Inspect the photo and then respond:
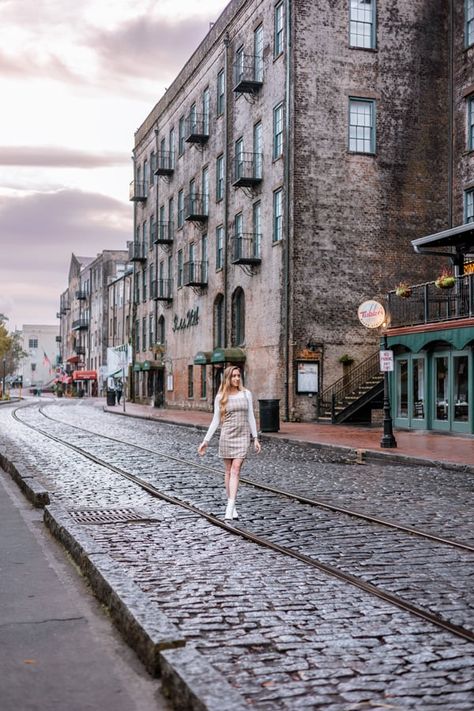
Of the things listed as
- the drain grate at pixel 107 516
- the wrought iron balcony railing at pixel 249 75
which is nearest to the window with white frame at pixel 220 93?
the wrought iron balcony railing at pixel 249 75

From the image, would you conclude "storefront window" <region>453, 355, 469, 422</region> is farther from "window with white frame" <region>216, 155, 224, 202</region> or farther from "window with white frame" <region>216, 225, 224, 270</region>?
"window with white frame" <region>216, 155, 224, 202</region>

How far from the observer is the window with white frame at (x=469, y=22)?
105 ft

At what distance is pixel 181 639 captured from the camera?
4465mm

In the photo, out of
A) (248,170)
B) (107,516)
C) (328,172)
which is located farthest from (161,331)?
(107,516)

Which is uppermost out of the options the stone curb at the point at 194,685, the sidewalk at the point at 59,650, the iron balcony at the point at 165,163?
the iron balcony at the point at 165,163

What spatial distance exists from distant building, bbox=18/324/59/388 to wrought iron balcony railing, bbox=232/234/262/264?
10756 centimetres

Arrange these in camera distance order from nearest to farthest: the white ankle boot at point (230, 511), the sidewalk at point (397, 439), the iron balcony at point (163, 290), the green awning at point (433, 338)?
the white ankle boot at point (230, 511) < the sidewalk at point (397, 439) < the green awning at point (433, 338) < the iron balcony at point (163, 290)

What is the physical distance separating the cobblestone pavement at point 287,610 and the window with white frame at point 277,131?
2322cm

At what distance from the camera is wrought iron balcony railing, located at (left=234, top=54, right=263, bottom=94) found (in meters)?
35.2

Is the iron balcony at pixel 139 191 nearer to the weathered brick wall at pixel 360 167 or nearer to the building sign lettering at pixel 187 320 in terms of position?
the building sign lettering at pixel 187 320

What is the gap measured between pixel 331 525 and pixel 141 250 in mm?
48485

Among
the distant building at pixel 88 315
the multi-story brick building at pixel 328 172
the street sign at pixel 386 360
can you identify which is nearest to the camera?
the street sign at pixel 386 360

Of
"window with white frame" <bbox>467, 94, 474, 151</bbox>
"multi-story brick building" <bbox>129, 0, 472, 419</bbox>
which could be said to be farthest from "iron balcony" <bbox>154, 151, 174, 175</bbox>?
"window with white frame" <bbox>467, 94, 474, 151</bbox>

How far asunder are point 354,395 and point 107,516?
22.1 metres
